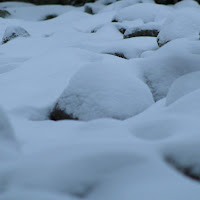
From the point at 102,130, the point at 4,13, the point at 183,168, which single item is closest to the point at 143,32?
the point at 102,130

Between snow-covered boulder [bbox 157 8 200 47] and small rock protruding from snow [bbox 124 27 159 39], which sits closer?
snow-covered boulder [bbox 157 8 200 47]

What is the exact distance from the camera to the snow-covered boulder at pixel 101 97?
195cm

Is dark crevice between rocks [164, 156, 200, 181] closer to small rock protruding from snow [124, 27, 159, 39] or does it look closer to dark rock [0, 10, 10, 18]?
small rock protruding from snow [124, 27, 159, 39]

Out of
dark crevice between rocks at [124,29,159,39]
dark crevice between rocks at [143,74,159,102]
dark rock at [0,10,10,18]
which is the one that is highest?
dark crevice between rocks at [143,74,159,102]

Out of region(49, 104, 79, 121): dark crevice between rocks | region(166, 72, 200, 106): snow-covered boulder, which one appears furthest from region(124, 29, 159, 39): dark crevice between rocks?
region(49, 104, 79, 121): dark crevice between rocks

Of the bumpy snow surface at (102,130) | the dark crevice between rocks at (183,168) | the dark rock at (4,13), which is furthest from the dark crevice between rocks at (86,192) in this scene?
the dark rock at (4,13)

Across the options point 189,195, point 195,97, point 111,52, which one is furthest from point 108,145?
A: point 111,52

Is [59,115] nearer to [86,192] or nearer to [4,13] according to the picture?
[86,192]

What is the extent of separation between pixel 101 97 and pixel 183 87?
563 millimetres

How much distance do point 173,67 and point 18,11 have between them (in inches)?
357

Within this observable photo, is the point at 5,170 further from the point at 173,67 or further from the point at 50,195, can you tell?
the point at 173,67

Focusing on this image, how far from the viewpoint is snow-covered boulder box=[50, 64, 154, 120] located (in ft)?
6.40

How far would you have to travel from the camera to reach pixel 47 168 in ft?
3.39

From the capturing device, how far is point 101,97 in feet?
6.54
